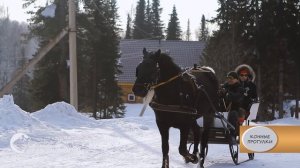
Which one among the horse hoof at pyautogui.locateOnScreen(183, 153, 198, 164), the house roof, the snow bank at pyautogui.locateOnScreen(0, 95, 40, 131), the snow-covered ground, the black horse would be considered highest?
the house roof

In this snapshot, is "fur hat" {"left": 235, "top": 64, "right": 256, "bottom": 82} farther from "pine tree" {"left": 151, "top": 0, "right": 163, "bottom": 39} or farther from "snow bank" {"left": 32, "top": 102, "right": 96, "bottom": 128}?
"pine tree" {"left": 151, "top": 0, "right": 163, "bottom": 39}

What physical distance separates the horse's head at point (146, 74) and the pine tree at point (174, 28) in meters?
70.8

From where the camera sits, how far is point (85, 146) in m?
11.3

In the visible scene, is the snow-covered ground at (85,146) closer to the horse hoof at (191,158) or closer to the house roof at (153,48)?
the horse hoof at (191,158)

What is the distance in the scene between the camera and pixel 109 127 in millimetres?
16250

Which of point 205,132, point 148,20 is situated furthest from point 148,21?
point 205,132

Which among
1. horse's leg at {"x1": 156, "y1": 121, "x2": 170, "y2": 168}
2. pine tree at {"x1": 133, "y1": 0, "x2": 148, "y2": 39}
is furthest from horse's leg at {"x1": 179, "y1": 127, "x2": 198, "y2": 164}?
pine tree at {"x1": 133, "y1": 0, "x2": 148, "y2": 39}

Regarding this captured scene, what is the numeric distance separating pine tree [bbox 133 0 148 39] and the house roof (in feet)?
59.5

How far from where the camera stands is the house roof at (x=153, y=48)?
5469cm

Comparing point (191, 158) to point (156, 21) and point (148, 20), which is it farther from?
point (148, 20)

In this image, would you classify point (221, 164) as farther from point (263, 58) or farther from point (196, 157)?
point (263, 58)

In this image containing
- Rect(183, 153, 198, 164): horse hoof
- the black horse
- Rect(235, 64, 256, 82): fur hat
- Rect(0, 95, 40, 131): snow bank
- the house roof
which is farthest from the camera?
the house roof

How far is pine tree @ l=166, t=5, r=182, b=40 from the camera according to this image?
7788 cm

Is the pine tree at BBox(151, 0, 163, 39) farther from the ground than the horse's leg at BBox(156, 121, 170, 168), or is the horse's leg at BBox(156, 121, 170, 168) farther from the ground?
the pine tree at BBox(151, 0, 163, 39)
